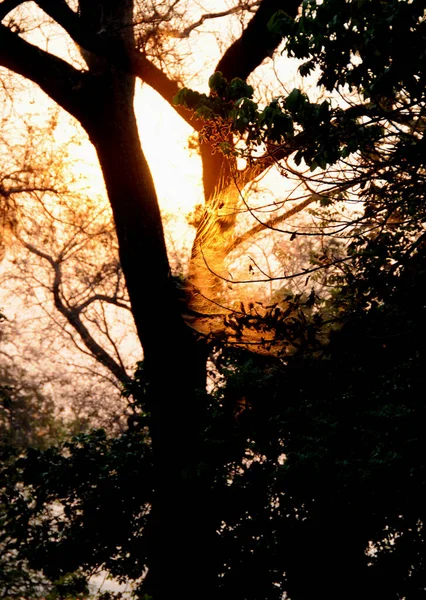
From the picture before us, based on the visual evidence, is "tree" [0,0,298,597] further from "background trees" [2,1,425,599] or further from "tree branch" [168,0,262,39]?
"tree branch" [168,0,262,39]

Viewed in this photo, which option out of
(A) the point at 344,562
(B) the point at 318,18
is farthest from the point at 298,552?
(B) the point at 318,18

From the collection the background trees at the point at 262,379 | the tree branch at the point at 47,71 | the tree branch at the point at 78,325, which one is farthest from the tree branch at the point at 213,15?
the tree branch at the point at 78,325

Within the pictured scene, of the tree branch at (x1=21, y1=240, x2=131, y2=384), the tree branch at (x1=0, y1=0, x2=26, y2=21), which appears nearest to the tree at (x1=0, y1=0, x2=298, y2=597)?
the tree branch at (x1=0, y1=0, x2=26, y2=21)

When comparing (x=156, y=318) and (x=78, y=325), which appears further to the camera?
(x=78, y=325)

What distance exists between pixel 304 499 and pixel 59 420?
17025mm

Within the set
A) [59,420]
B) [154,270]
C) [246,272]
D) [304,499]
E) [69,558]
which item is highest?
[59,420]

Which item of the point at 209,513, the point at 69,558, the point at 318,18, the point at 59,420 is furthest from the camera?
the point at 59,420

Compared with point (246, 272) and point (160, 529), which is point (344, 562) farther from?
point (246, 272)

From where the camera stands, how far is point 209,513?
6480 millimetres

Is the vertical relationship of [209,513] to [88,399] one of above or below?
below

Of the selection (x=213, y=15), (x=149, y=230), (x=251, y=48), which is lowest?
(x=149, y=230)

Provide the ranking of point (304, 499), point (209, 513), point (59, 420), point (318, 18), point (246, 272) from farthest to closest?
point (59, 420) < point (209, 513) < point (304, 499) < point (246, 272) < point (318, 18)

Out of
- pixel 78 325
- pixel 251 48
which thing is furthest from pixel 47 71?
pixel 78 325

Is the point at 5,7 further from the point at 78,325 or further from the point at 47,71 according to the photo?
the point at 78,325
